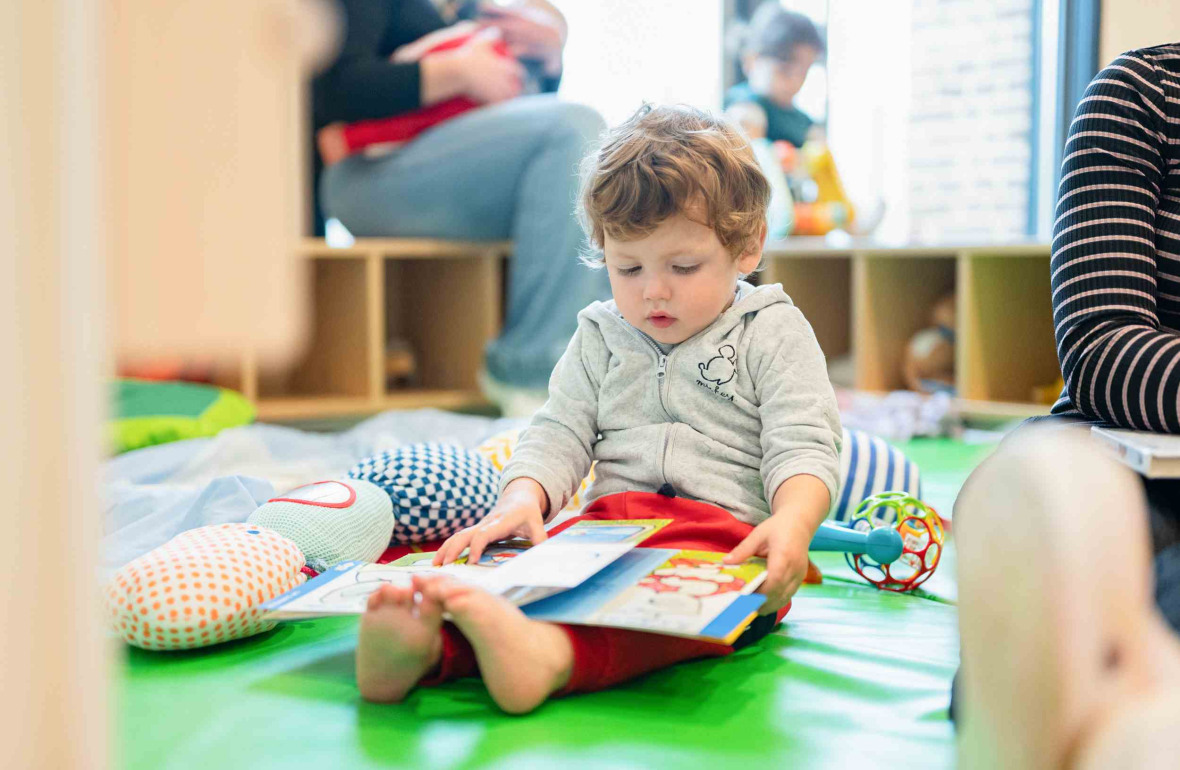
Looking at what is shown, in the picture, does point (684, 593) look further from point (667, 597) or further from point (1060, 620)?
point (1060, 620)

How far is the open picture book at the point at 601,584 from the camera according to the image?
0.73 meters

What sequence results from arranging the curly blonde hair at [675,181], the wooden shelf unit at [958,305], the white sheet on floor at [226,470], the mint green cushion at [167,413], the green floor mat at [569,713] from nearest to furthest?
the green floor mat at [569,713] < the curly blonde hair at [675,181] < the white sheet on floor at [226,470] < the mint green cushion at [167,413] < the wooden shelf unit at [958,305]

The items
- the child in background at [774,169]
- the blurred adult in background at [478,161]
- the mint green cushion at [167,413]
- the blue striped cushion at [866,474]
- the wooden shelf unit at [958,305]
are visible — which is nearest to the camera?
the blue striped cushion at [866,474]

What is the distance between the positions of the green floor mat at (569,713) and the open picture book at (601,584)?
0.19ft

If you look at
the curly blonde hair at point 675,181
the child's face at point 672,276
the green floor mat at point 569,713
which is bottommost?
the green floor mat at point 569,713

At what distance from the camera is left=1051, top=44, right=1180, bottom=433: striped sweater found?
34.5 inches

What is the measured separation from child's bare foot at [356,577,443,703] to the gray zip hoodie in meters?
0.25

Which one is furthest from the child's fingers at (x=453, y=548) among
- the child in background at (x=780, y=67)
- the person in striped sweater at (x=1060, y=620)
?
the child in background at (x=780, y=67)

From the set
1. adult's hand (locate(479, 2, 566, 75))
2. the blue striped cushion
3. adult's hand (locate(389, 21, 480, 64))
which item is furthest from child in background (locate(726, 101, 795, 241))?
the blue striped cushion

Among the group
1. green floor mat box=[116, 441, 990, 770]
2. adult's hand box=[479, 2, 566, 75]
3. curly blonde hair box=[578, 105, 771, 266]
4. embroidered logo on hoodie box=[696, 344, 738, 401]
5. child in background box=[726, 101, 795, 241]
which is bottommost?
green floor mat box=[116, 441, 990, 770]

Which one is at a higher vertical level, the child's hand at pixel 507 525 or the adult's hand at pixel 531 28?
the adult's hand at pixel 531 28

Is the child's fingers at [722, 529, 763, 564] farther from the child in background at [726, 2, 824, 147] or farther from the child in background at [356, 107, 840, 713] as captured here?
the child in background at [726, 2, 824, 147]

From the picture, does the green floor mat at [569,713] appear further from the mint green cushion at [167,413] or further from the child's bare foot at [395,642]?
the mint green cushion at [167,413]

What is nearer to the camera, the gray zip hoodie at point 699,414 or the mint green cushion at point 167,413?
the gray zip hoodie at point 699,414
